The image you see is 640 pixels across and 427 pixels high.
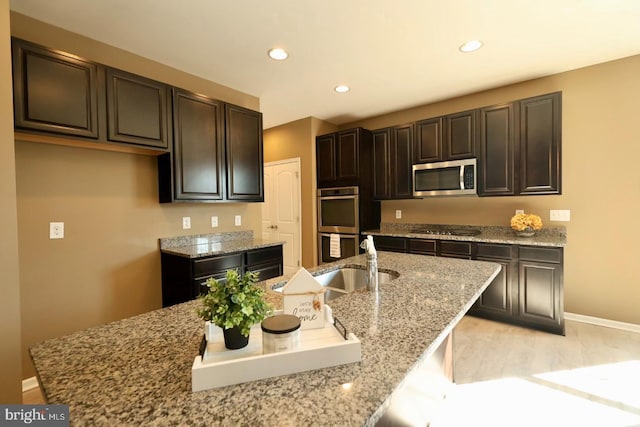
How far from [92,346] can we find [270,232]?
419 centimetres

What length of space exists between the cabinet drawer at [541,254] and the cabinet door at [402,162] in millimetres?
1345

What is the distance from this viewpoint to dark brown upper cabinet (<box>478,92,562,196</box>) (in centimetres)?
280

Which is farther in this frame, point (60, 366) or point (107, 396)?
point (60, 366)

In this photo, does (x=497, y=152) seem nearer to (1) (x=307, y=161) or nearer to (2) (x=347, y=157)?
(2) (x=347, y=157)

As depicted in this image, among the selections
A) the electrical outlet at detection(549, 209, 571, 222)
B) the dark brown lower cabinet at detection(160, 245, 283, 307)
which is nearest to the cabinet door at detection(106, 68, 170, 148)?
the dark brown lower cabinet at detection(160, 245, 283, 307)

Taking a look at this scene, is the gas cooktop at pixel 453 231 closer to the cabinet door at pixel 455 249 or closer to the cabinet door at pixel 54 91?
the cabinet door at pixel 455 249

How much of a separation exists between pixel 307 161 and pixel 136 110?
2461 mm

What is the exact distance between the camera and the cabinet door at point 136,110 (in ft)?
7.13

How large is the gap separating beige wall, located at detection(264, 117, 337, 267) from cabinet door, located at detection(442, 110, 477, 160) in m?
1.86

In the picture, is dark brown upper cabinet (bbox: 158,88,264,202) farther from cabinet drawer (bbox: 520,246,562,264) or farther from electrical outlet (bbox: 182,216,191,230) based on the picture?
cabinet drawer (bbox: 520,246,562,264)

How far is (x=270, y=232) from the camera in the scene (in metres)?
5.04

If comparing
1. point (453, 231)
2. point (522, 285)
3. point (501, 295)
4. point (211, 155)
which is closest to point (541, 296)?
point (522, 285)

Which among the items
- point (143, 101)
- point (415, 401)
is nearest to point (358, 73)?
point (143, 101)

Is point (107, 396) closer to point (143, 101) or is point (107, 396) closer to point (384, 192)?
point (143, 101)
